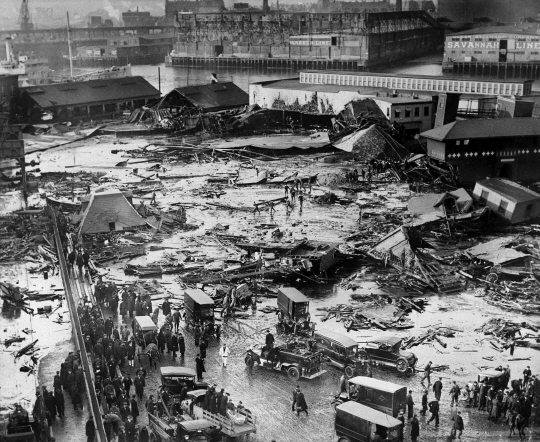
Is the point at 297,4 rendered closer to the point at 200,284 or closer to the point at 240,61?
the point at 240,61

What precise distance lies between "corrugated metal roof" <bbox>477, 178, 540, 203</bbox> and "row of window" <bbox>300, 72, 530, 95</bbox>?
11189mm

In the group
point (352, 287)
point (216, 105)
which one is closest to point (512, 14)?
point (216, 105)

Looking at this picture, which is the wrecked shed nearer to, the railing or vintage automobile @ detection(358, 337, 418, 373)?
vintage automobile @ detection(358, 337, 418, 373)

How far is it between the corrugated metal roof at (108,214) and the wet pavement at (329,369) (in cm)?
99

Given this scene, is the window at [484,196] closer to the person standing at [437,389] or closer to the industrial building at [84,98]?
the person standing at [437,389]

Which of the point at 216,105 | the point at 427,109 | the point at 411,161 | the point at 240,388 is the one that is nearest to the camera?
the point at 240,388

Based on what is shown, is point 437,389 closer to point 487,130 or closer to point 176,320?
point 176,320

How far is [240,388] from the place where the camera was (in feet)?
29.5

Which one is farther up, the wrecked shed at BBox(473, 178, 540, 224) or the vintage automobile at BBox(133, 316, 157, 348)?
the wrecked shed at BBox(473, 178, 540, 224)

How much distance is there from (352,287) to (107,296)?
12.7ft

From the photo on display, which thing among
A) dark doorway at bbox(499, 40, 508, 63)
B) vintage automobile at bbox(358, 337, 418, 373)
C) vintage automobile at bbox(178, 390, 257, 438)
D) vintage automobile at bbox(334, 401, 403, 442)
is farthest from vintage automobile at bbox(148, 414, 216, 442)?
dark doorway at bbox(499, 40, 508, 63)

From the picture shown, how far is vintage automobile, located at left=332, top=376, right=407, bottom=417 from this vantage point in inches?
314

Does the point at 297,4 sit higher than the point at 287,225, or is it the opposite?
the point at 297,4

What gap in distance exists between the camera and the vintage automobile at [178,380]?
8.63 meters
